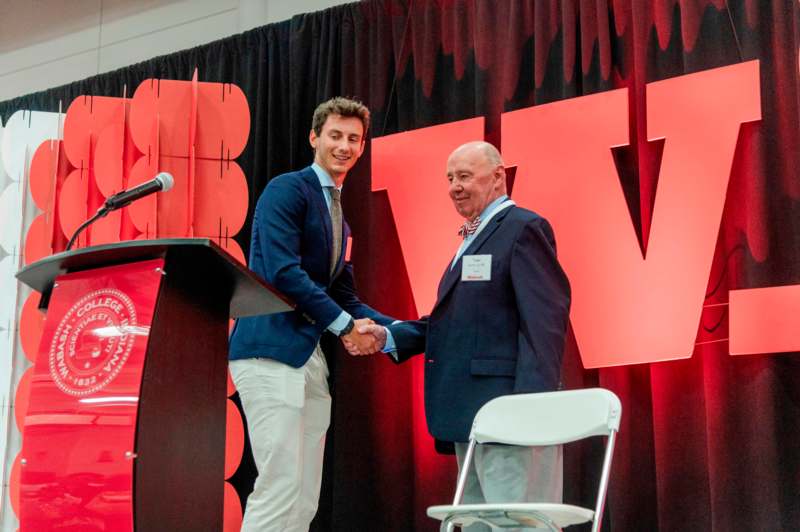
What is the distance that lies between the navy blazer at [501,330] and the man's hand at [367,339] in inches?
12.8

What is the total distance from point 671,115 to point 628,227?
497 mm

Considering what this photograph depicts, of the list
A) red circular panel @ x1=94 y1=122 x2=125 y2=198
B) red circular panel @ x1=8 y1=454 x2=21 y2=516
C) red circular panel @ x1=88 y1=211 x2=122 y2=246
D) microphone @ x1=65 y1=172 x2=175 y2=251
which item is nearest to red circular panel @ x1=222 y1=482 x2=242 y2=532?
red circular panel @ x1=8 y1=454 x2=21 y2=516

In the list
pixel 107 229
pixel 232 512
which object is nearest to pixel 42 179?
pixel 107 229

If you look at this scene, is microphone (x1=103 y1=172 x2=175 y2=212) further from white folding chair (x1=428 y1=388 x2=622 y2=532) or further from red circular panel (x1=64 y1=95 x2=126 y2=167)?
red circular panel (x1=64 y1=95 x2=126 y2=167)

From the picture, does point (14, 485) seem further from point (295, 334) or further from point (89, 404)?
point (89, 404)

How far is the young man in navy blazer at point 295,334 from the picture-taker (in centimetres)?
310

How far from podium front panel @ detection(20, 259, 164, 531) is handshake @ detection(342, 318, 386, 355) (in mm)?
1174

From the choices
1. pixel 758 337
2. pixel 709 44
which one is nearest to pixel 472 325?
pixel 758 337

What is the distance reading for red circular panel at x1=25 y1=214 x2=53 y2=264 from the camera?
4918 mm

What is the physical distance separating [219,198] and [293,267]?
1.56 meters

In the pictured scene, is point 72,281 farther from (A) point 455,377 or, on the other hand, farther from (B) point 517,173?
(B) point 517,173

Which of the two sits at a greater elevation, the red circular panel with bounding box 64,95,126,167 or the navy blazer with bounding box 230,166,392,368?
the red circular panel with bounding box 64,95,126,167

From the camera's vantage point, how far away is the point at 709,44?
4.09 metres

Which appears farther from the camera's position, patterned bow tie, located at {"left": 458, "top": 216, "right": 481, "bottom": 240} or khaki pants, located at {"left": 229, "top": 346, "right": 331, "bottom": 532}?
patterned bow tie, located at {"left": 458, "top": 216, "right": 481, "bottom": 240}
